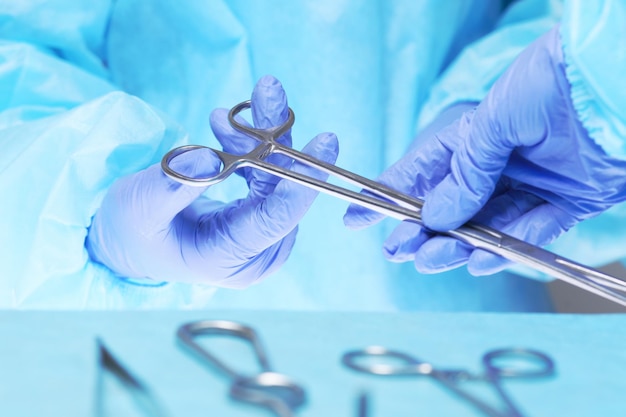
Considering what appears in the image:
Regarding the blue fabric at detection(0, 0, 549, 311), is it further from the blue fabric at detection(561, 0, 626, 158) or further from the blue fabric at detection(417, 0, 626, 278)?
the blue fabric at detection(561, 0, 626, 158)

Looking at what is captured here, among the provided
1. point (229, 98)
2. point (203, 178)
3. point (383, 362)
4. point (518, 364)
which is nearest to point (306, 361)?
point (383, 362)

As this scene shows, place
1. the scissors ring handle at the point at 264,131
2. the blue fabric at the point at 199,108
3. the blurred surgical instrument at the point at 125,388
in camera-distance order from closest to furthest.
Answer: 1. the blurred surgical instrument at the point at 125,388
2. the scissors ring handle at the point at 264,131
3. the blue fabric at the point at 199,108

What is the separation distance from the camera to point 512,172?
0.99 m

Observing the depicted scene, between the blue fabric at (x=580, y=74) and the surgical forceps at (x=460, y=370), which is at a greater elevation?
the blue fabric at (x=580, y=74)

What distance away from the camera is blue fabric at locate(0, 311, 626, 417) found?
0.53m

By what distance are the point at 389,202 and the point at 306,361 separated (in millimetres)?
352

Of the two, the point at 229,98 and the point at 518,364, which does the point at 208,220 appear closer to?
the point at 229,98

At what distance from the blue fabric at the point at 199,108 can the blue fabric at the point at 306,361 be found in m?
0.44

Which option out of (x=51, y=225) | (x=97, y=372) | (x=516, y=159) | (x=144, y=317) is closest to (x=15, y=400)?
(x=97, y=372)

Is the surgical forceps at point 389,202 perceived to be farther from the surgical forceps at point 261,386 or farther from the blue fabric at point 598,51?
the surgical forceps at point 261,386

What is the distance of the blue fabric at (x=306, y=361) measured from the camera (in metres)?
0.53

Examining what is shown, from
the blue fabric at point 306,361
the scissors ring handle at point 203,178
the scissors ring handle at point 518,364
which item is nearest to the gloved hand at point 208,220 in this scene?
the scissors ring handle at point 203,178

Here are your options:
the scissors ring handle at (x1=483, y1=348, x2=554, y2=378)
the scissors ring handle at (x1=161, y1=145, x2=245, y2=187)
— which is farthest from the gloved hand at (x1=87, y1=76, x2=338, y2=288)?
the scissors ring handle at (x1=483, y1=348, x2=554, y2=378)

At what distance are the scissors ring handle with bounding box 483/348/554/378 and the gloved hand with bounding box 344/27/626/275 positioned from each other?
268mm
